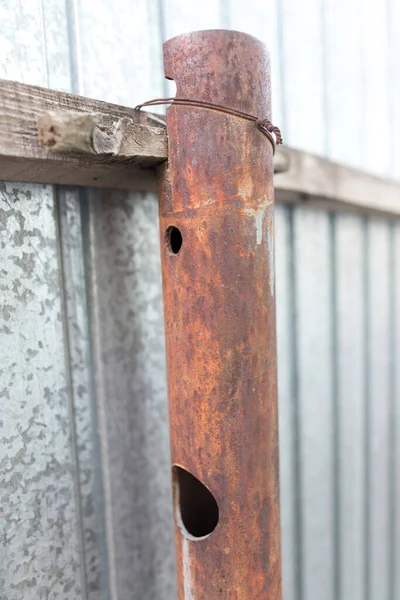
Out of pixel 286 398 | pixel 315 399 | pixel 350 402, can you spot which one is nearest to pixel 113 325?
pixel 286 398

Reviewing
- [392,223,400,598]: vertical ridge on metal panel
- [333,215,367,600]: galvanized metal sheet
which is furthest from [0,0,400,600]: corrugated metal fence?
[392,223,400,598]: vertical ridge on metal panel

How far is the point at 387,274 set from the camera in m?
1.93

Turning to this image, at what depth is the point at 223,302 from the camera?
2.29ft

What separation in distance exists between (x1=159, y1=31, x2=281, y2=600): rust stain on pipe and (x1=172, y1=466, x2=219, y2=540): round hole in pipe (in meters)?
0.08

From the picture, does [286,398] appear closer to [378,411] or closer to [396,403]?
[378,411]

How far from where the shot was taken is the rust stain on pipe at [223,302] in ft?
2.25

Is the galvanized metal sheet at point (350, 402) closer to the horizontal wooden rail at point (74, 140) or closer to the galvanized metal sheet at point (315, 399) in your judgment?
the galvanized metal sheet at point (315, 399)

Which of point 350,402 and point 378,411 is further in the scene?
point 378,411

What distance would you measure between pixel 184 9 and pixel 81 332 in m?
0.68

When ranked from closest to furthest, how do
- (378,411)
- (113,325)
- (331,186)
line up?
(113,325) → (331,186) → (378,411)

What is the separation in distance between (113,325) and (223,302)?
0.29 meters

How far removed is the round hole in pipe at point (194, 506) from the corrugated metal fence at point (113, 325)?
0.14 meters

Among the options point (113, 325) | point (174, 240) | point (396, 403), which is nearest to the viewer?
point (174, 240)

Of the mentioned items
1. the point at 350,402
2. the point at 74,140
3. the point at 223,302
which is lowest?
the point at 350,402
